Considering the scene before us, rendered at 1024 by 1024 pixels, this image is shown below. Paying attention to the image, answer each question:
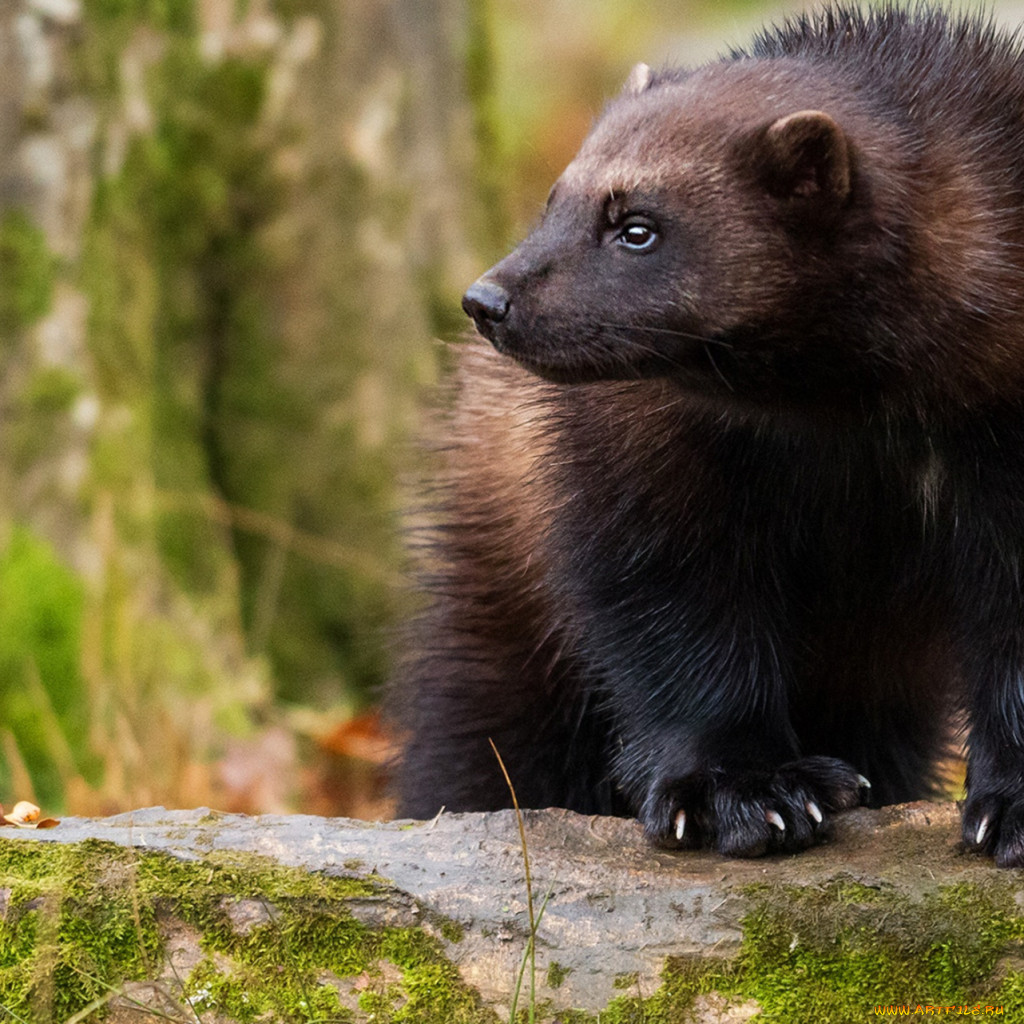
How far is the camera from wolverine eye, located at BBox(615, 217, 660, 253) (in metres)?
3.54

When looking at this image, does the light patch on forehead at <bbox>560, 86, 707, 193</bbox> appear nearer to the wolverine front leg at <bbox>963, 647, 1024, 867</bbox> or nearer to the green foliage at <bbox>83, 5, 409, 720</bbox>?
the wolverine front leg at <bbox>963, 647, 1024, 867</bbox>

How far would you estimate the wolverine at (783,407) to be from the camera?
11.6 ft

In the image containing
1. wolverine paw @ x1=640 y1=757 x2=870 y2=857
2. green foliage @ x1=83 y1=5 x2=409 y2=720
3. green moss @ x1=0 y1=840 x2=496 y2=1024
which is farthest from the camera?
green foliage @ x1=83 y1=5 x2=409 y2=720

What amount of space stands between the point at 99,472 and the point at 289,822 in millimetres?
2992

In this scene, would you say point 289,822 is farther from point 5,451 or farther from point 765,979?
point 5,451

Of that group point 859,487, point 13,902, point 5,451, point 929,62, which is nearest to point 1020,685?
point 859,487

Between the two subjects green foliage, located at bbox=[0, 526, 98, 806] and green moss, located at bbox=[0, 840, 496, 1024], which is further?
green foliage, located at bbox=[0, 526, 98, 806]

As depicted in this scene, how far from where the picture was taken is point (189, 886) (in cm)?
331

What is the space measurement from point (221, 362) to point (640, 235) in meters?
4.28

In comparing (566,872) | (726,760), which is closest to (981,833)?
(726,760)

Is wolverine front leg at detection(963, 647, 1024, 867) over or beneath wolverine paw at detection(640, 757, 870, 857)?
over

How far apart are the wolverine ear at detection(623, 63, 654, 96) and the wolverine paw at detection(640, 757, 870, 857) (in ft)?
5.37

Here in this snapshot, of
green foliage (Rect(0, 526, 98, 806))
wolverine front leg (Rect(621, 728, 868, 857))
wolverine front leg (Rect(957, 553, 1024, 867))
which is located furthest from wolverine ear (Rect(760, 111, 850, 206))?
green foliage (Rect(0, 526, 98, 806))

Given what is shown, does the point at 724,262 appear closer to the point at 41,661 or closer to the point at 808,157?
the point at 808,157
